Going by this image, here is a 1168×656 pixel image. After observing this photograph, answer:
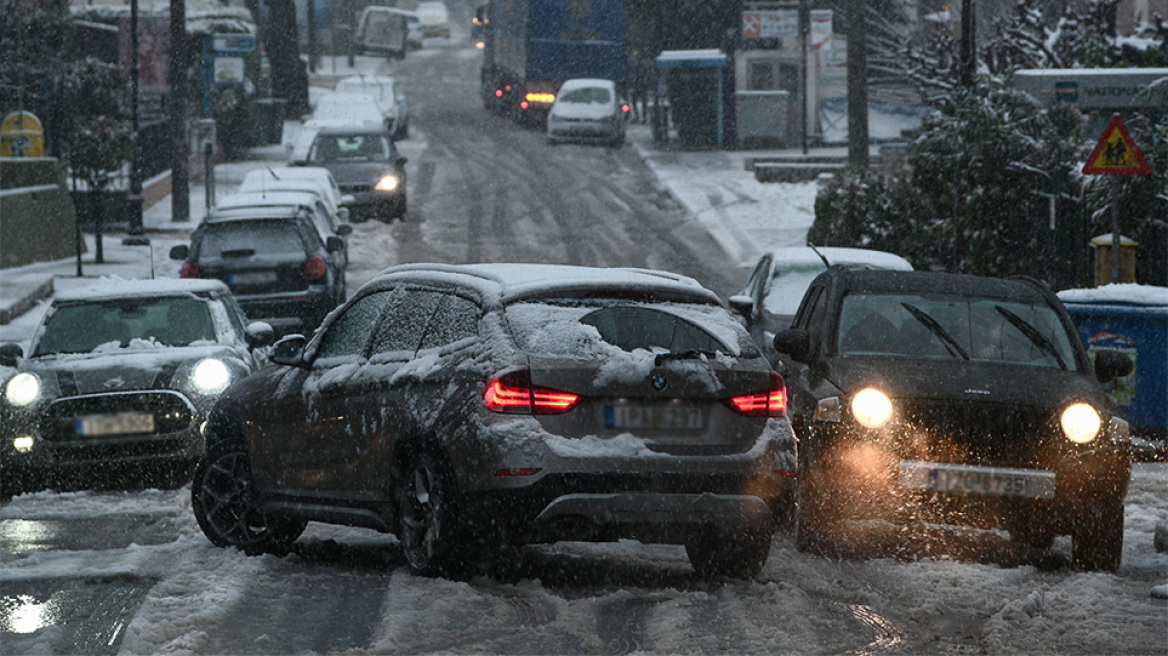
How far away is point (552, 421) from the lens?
294 inches

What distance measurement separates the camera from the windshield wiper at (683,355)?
764cm

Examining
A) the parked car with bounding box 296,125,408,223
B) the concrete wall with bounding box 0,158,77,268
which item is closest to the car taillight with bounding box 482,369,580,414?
the concrete wall with bounding box 0,158,77,268

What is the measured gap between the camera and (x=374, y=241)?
3064 cm

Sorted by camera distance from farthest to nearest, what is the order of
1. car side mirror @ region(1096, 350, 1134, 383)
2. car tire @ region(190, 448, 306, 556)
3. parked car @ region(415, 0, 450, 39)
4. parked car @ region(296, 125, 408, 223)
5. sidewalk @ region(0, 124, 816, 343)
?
parked car @ region(415, 0, 450, 39) → parked car @ region(296, 125, 408, 223) → sidewalk @ region(0, 124, 816, 343) → car side mirror @ region(1096, 350, 1134, 383) → car tire @ region(190, 448, 306, 556)

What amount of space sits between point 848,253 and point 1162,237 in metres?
4.91

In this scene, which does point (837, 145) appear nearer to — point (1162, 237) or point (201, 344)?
point (1162, 237)

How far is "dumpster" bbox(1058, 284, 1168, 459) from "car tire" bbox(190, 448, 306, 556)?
727 cm

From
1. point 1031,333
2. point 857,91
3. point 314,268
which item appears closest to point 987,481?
point 1031,333

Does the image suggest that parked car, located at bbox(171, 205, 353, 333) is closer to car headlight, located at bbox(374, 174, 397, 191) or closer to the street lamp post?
the street lamp post

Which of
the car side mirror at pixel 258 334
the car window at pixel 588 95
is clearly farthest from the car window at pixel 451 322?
the car window at pixel 588 95

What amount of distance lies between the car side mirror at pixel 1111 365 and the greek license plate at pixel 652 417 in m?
3.04

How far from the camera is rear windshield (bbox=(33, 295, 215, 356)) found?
12.5 meters

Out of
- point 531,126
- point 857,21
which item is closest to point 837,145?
point 531,126

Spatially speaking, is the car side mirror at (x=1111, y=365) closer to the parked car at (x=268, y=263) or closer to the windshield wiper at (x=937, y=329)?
the windshield wiper at (x=937, y=329)
